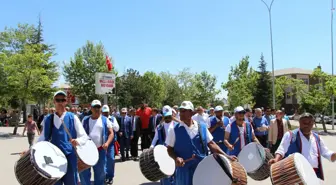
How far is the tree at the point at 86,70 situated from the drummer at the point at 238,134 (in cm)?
5207

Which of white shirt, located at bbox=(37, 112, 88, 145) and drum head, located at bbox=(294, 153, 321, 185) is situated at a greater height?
white shirt, located at bbox=(37, 112, 88, 145)

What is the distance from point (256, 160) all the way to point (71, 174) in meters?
3.66

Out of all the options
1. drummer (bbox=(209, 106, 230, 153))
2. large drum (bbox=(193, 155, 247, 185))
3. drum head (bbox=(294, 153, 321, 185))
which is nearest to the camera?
drum head (bbox=(294, 153, 321, 185))

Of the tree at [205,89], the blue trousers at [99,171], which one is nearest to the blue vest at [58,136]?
the blue trousers at [99,171]

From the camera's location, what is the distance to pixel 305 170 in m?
4.88

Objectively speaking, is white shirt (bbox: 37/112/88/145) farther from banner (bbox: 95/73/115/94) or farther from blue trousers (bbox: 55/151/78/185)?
banner (bbox: 95/73/115/94)

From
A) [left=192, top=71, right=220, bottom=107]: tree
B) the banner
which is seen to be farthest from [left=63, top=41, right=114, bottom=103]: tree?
the banner

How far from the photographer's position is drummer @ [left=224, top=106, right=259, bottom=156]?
27.5 ft

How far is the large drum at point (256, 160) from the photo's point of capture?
7375mm

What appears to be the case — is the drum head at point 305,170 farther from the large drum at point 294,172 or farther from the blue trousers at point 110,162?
the blue trousers at point 110,162

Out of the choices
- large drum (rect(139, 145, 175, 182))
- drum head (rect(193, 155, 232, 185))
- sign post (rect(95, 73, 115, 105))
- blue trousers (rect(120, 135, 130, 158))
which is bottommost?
blue trousers (rect(120, 135, 130, 158))

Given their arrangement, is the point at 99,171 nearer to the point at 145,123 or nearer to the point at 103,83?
the point at 145,123

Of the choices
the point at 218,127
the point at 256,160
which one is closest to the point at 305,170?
the point at 256,160

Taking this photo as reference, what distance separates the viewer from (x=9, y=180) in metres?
10.3
